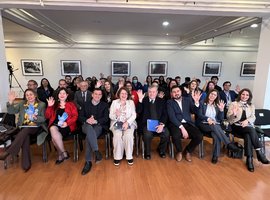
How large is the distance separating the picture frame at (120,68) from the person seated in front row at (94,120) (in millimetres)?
5847

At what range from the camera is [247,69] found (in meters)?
9.68

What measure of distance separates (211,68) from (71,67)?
278 inches

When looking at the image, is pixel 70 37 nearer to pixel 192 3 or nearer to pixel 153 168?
pixel 192 3

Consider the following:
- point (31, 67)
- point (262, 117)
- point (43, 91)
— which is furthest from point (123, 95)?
point (31, 67)

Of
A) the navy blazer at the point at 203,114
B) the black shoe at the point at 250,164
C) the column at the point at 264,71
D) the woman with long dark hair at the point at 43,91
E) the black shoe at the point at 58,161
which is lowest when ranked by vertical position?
the black shoe at the point at 58,161

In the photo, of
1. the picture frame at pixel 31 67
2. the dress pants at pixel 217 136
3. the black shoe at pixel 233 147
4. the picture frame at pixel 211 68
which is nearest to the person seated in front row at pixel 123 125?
the dress pants at pixel 217 136

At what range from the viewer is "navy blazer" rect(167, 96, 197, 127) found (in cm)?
330

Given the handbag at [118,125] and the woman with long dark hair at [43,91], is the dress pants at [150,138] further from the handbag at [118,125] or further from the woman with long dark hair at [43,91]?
the woman with long dark hair at [43,91]

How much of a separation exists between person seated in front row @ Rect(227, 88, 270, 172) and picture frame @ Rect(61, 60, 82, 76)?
7.19 m

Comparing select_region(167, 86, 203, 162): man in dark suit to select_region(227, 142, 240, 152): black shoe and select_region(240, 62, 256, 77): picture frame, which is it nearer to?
select_region(227, 142, 240, 152): black shoe

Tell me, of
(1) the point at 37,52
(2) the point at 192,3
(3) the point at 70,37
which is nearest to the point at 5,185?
(2) the point at 192,3

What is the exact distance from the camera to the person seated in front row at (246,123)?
120 inches

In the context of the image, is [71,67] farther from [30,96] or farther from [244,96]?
[244,96]

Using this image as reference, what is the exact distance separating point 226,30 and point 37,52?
25.9ft
